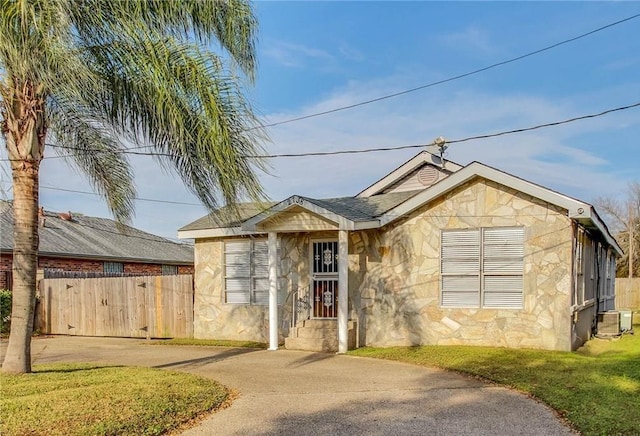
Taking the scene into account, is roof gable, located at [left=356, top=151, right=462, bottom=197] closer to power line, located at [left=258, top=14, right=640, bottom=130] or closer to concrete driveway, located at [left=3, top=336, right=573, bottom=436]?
power line, located at [left=258, top=14, right=640, bottom=130]

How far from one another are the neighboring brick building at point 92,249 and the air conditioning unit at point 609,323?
52.5ft

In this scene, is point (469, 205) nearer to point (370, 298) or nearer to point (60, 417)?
point (370, 298)

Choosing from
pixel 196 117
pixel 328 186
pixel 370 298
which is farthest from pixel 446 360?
pixel 328 186

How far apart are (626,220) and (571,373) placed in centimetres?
3639

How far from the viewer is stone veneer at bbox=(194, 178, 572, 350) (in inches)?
397

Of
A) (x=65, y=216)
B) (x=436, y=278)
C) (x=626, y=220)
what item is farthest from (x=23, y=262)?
(x=626, y=220)

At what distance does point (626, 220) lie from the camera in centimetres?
3872

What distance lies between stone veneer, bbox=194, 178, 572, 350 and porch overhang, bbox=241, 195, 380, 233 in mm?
932

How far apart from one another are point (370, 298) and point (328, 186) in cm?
853

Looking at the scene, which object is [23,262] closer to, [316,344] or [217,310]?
[316,344]

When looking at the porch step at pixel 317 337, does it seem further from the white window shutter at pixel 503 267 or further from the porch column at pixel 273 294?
the white window shutter at pixel 503 267

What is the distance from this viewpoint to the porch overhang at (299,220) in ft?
35.3

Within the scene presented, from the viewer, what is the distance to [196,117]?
6.90 metres

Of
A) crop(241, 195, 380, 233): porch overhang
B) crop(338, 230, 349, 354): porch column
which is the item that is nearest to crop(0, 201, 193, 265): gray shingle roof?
crop(241, 195, 380, 233): porch overhang
